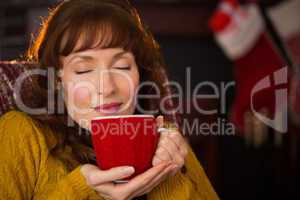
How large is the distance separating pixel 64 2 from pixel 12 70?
0.19 metres

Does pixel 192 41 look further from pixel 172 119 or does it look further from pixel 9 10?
pixel 172 119

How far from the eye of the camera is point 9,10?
123 inches

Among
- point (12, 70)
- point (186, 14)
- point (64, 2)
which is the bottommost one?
point (12, 70)

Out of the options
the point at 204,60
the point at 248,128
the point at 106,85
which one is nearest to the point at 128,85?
the point at 106,85

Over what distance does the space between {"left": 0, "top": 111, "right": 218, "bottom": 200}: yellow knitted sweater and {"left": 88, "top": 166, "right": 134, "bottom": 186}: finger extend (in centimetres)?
6

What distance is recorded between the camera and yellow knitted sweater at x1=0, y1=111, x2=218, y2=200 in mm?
817

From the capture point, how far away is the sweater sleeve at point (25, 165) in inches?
32.0

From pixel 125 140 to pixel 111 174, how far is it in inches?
2.2

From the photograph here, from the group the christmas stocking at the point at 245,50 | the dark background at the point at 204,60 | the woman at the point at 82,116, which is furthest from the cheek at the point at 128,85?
the dark background at the point at 204,60

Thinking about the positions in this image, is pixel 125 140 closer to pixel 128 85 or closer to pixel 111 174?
pixel 111 174

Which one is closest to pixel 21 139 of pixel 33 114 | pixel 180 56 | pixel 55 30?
pixel 33 114

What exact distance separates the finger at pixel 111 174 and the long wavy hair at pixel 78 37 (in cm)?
18

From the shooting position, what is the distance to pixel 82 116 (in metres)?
0.85

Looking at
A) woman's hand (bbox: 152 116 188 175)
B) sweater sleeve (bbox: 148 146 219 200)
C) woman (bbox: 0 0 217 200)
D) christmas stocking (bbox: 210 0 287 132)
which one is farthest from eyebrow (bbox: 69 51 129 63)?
christmas stocking (bbox: 210 0 287 132)
